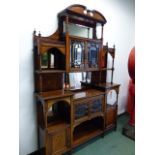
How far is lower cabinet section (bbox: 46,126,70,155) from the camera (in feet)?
6.29

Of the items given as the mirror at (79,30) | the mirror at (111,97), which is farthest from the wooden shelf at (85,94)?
the mirror at (79,30)

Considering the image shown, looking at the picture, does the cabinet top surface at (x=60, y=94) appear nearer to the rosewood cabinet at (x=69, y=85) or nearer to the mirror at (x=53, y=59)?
the rosewood cabinet at (x=69, y=85)

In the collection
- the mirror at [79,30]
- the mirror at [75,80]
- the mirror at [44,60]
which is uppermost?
the mirror at [79,30]

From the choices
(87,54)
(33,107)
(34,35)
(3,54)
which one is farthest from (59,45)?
(3,54)

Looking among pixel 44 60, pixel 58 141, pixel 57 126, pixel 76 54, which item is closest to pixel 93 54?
pixel 76 54

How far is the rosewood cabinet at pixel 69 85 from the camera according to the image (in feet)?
6.39

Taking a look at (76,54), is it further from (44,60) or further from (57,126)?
(57,126)

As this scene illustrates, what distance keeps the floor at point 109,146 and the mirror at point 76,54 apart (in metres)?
1.30

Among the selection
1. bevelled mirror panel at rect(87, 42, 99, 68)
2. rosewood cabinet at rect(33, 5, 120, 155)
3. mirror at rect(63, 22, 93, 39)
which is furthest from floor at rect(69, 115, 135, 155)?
A: mirror at rect(63, 22, 93, 39)

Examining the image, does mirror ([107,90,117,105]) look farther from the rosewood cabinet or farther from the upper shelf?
the upper shelf

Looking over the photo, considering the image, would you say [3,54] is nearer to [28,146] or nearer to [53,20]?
[53,20]

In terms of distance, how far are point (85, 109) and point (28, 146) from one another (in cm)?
96

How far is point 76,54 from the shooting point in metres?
2.23

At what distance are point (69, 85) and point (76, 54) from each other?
54 centimetres
